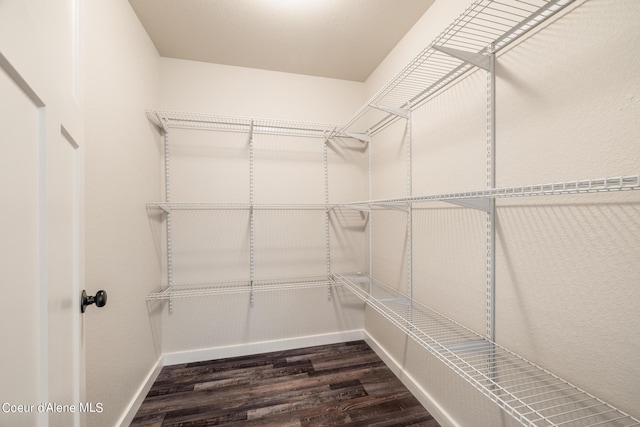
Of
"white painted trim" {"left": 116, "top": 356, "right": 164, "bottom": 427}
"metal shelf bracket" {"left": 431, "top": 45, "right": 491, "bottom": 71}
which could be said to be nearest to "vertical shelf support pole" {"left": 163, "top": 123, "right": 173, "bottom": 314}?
"white painted trim" {"left": 116, "top": 356, "right": 164, "bottom": 427}

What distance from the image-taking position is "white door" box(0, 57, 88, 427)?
1.58 feet

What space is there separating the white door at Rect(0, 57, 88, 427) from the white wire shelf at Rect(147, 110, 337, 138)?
3.75 feet

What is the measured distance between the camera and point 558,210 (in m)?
0.81

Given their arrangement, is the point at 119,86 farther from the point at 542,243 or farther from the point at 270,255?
the point at 542,243

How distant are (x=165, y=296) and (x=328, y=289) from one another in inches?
48.6

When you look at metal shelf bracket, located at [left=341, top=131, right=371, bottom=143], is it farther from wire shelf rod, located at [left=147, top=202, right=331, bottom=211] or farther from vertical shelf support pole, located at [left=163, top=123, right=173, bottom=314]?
vertical shelf support pole, located at [left=163, top=123, right=173, bottom=314]

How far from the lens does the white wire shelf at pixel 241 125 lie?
5.90 feet

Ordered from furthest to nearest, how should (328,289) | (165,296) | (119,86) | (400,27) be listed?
A: (328,289)
(165,296)
(400,27)
(119,86)

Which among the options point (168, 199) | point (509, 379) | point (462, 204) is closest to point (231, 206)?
point (168, 199)

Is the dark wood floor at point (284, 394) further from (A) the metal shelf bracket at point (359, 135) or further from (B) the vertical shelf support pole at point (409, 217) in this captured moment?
(A) the metal shelf bracket at point (359, 135)

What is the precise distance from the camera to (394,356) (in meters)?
1.81

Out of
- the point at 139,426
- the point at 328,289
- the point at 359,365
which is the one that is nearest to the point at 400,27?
the point at 328,289

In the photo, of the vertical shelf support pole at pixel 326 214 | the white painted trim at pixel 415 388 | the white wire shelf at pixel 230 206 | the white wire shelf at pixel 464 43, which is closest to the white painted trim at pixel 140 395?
the white wire shelf at pixel 230 206

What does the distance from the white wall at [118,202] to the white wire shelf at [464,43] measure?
1.34 m
